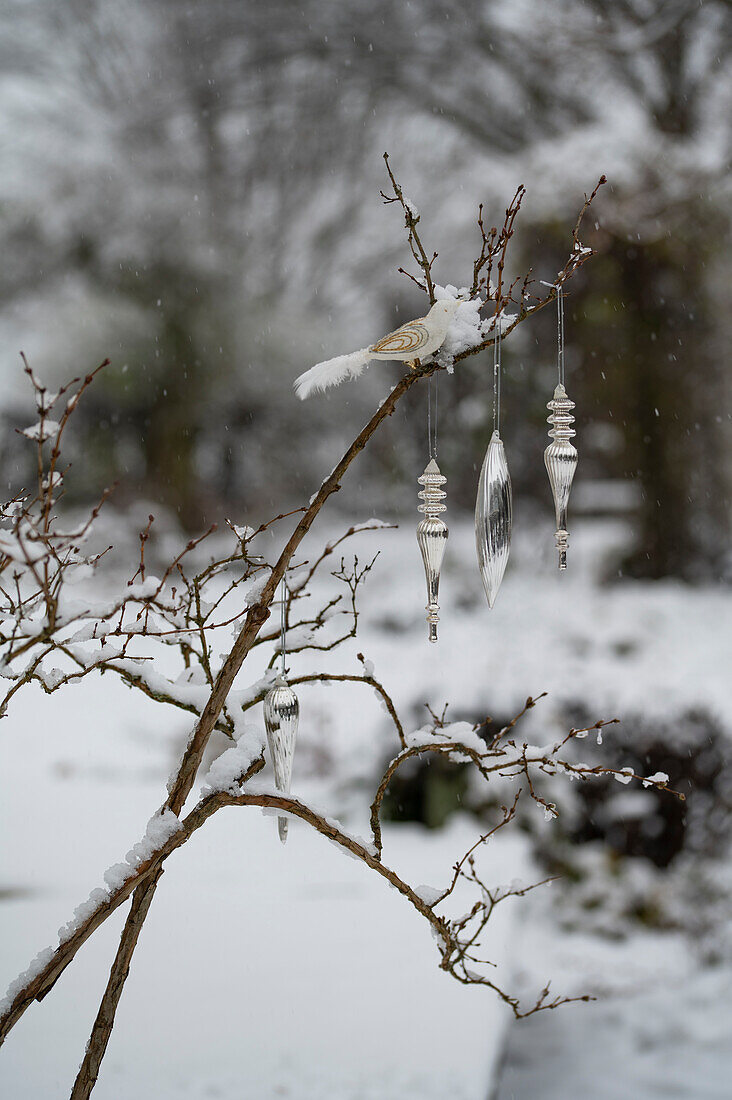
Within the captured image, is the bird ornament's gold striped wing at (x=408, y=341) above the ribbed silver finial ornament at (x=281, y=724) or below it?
above

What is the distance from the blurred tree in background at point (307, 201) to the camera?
8.89 feet

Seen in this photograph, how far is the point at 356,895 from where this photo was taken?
2307 millimetres

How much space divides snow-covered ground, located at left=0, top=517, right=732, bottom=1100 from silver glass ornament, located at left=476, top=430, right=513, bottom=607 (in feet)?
4.51

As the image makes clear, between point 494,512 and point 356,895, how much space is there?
5.80 feet

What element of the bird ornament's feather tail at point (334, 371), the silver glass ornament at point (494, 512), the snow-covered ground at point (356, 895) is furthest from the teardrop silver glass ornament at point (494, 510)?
the snow-covered ground at point (356, 895)

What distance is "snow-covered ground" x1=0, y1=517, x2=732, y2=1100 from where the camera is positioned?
5.96ft

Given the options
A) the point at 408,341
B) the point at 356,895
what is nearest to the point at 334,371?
the point at 408,341

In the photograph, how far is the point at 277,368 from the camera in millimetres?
2900

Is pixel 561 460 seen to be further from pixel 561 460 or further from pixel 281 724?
pixel 281 724

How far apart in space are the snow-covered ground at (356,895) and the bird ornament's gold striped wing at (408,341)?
1.49m

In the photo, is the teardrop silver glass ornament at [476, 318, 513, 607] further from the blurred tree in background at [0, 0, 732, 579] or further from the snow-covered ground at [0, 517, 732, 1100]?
the blurred tree in background at [0, 0, 732, 579]

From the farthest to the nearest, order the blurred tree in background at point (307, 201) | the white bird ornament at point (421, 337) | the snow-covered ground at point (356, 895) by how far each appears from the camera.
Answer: the blurred tree in background at point (307, 201) < the snow-covered ground at point (356, 895) < the white bird ornament at point (421, 337)

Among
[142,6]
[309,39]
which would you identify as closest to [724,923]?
[309,39]

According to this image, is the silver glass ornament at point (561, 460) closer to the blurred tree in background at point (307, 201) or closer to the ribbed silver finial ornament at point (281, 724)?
the ribbed silver finial ornament at point (281, 724)
